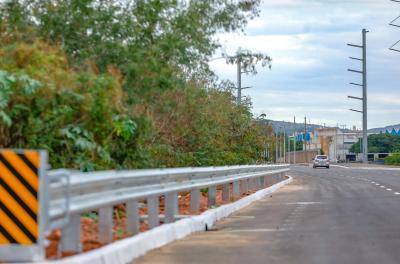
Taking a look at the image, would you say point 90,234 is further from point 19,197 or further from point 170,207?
point 19,197

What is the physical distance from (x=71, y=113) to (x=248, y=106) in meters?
30.8

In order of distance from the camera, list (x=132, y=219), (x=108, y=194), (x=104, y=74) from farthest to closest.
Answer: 1. (x=104, y=74)
2. (x=132, y=219)
3. (x=108, y=194)

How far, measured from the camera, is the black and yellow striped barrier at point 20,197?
28.0 ft

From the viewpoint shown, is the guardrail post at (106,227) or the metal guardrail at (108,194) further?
the guardrail post at (106,227)

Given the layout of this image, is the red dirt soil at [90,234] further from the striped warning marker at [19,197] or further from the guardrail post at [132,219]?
the striped warning marker at [19,197]

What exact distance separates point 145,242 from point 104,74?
17.3ft

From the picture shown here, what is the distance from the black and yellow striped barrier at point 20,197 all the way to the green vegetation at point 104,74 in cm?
434

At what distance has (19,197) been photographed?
870 cm

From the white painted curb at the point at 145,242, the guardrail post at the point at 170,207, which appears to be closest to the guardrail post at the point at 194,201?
the white painted curb at the point at 145,242

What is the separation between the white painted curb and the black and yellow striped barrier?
0.47 meters

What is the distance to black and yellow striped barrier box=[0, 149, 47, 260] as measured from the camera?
28.0 feet

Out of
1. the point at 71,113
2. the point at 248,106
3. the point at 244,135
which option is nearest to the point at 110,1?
the point at 71,113

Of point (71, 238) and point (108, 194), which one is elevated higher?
point (108, 194)

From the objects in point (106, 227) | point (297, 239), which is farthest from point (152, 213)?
point (106, 227)
